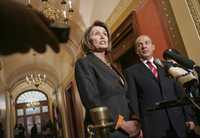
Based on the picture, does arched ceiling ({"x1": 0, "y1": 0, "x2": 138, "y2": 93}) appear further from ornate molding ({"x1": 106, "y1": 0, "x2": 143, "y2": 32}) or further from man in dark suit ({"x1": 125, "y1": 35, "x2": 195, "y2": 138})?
man in dark suit ({"x1": 125, "y1": 35, "x2": 195, "y2": 138})

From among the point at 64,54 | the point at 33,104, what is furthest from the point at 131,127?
the point at 33,104

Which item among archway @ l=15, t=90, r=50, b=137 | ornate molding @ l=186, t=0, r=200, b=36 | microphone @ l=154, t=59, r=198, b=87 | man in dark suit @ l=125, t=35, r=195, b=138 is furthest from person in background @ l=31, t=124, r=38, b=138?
microphone @ l=154, t=59, r=198, b=87

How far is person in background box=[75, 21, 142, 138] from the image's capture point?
4.83 ft

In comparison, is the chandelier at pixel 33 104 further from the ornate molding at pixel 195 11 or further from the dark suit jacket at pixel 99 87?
the dark suit jacket at pixel 99 87

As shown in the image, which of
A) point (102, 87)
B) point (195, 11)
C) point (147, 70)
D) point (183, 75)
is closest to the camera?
point (183, 75)

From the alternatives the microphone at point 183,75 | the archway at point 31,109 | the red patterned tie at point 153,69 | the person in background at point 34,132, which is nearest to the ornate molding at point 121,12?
the red patterned tie at point 153,69

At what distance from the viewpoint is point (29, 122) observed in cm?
1967

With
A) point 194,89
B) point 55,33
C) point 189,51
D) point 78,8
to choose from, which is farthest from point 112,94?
point 78,8

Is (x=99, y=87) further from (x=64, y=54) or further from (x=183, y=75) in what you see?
(x=64, y=54)

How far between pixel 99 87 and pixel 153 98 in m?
0.57

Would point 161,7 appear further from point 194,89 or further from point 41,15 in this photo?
point 41,15

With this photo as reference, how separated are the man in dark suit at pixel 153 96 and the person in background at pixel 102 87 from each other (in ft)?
0.72

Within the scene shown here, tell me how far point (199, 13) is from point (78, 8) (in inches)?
164

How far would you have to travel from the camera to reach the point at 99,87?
5.25 feet
